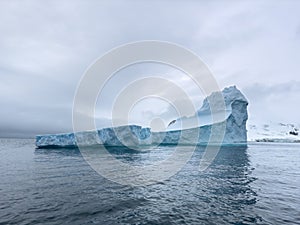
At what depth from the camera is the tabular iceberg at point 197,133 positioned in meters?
58.3

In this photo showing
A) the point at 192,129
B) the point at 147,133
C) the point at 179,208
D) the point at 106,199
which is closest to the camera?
the point at 179,208

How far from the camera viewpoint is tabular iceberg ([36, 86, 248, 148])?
5832 centimetres

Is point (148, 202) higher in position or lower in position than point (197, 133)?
lower

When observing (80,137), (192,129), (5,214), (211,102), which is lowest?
(5,214)

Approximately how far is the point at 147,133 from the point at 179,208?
66.6m

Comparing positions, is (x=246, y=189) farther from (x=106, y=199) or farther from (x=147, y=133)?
(x=147, y=133)

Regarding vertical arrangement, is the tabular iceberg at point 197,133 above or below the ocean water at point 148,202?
above

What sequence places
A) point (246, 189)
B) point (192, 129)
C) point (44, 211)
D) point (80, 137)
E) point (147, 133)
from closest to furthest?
point (44, 211) → point (246, 189) → point (80, 137) → point (192, 129) → point (147, 133)

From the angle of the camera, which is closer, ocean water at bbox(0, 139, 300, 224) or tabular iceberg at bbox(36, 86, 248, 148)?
ocean water at bbox(0, 139, 300, 224)

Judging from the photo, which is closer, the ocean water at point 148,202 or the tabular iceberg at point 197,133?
the ocean water at point 148,202

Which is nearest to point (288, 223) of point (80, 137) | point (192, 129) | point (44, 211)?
point (44, 211)

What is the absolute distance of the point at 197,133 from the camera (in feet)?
232

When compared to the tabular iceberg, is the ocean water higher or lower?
lower

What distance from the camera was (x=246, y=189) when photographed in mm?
14141
